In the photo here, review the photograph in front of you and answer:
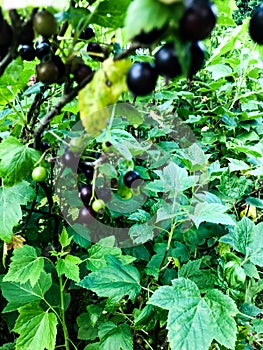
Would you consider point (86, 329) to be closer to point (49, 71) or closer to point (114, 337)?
point (114, 337)

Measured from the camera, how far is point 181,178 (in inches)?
40.1

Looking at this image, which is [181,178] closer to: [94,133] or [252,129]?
[94,133]

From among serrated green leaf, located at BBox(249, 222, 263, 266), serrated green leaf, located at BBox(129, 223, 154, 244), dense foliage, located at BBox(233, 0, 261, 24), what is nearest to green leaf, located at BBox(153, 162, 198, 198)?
serrated green leaf, located at BBox(129, 223, 154, 244)

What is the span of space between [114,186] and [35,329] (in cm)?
45

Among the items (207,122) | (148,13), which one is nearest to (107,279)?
(148,13)

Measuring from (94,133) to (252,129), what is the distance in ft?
4.16

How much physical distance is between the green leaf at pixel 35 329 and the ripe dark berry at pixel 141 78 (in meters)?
0.76

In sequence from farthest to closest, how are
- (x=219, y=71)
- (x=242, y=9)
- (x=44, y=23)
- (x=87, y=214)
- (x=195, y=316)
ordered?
1. (x=242, y=9)
2. (x=219, y=71)
3. (x=195, y=316)
4. (x=87, y=214)
5. (x=44, y=23)

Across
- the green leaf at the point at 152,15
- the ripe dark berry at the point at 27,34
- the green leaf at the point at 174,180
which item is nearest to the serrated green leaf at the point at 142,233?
the green leaf at the point at 174,180

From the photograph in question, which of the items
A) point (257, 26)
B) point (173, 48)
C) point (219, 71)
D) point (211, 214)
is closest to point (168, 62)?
point (173, 48)

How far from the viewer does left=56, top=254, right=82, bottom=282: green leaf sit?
0.90m

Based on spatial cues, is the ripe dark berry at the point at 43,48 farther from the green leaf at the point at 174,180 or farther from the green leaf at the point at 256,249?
the green leaf at the point at 256,249

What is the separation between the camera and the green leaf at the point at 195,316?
802mm

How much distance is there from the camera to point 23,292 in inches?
41.6
